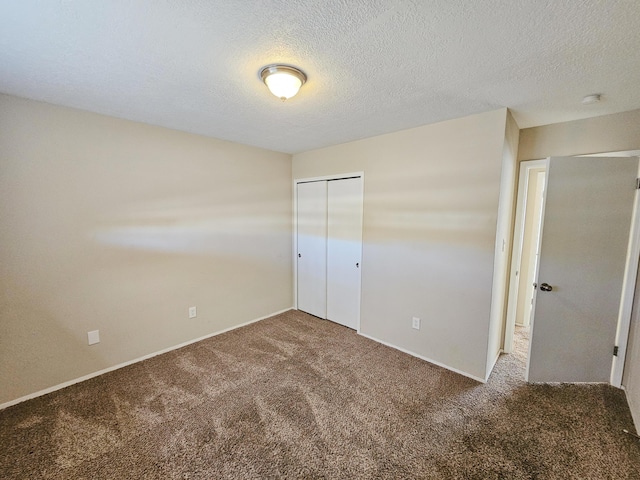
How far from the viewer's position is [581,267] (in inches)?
89.4

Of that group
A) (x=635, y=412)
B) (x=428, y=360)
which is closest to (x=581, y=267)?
(x=635, y=412)

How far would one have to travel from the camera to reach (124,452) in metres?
1.63

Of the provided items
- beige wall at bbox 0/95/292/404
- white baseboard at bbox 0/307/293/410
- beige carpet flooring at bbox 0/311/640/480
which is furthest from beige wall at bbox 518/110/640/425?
white baseboard at bbox 0/307/293/410

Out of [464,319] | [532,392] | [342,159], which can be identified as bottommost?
[532,392]

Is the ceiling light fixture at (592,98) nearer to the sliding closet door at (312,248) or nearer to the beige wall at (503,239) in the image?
the beige wall at (503,239)

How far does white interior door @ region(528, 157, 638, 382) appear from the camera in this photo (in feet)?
7.11

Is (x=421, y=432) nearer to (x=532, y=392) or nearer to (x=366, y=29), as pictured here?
(x=532, y=392)

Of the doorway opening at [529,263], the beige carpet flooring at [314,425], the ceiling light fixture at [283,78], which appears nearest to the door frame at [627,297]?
the doorway opening at [529,263]

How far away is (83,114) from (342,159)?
102 inches

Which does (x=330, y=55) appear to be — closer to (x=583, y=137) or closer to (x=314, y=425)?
(x=314, y=425)

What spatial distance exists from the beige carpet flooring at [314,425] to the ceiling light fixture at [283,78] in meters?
2.29

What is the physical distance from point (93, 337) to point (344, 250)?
9.04ft

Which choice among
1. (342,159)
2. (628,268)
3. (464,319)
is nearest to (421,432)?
(464,319)

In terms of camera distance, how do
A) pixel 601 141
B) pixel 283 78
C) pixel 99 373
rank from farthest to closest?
pixel 99 373 < pixel 601 141 < pixel 283 78
